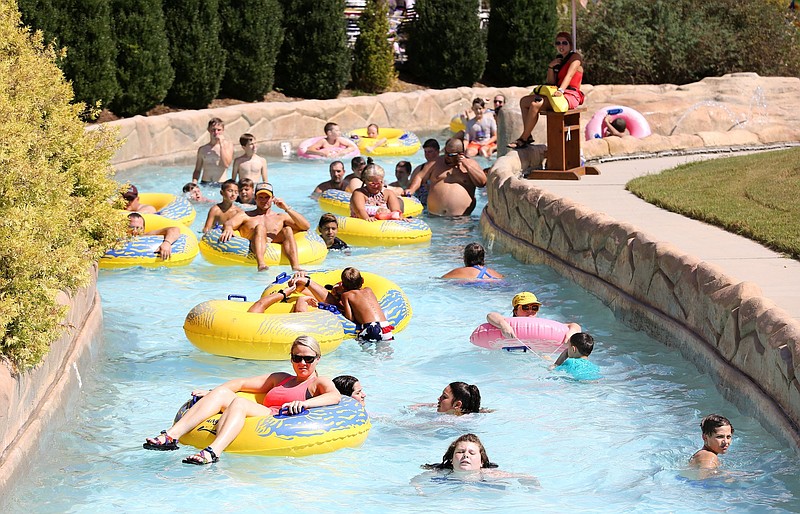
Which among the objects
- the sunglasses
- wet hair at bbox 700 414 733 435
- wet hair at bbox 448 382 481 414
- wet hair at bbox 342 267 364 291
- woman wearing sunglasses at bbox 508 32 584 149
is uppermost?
woman wearing sunglasses at bbox 508 32 584 149

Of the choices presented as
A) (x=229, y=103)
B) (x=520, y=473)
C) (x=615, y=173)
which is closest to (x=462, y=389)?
(x=520, y=473)

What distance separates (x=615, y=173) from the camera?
49.6 ft

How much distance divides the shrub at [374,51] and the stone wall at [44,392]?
16.6 m

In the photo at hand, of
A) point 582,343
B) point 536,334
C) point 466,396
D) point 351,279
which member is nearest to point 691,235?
point 536,334

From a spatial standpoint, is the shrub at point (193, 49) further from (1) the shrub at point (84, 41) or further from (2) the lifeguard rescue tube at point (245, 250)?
(2) the lifeguard rescue tube at point (245, 250)

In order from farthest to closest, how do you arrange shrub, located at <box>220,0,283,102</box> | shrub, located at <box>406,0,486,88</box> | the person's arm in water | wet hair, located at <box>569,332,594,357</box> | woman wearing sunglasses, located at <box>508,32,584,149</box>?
shrub, located at <box>406,0,486,88</box> < shrub, located at <box>220,0,283,102</box> < woman wearing sunglasses, located at <box>508,32,584,149</box> < the person's arm in water < wet hair, located at <box>569,332,594,357</box>

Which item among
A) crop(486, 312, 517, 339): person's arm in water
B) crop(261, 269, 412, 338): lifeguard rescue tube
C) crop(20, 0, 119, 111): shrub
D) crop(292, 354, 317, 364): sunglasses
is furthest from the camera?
crop(20, 0, 119, 111): shrub

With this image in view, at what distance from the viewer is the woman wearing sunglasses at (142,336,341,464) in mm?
7254

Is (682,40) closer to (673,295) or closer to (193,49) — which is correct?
(193,49)

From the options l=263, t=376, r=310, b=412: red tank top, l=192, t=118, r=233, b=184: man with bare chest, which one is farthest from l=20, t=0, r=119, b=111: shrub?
l=263, t=376, r=310, b=412: red tank top

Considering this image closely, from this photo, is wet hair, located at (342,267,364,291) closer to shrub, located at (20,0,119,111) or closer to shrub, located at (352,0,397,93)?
shrub, located at (20,0,119,111)

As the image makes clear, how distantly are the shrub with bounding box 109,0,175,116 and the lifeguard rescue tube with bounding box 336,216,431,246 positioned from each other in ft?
24.5

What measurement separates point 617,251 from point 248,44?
13917 mm

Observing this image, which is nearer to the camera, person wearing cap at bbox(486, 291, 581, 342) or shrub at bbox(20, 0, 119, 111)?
person wearing cap at bbox(486, 291, 581, 342)
